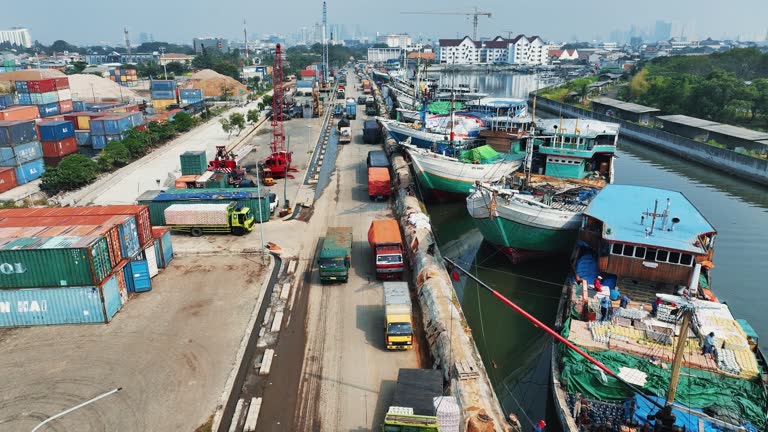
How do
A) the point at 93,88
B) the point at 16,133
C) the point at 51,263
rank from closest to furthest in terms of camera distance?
the point at 51,263, the point at 16,133, the point at 93,88

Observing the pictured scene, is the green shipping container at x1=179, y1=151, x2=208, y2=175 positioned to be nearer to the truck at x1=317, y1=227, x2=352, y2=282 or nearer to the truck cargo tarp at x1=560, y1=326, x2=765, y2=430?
the truck at x1=317, y1=227, x2=352, y2=282

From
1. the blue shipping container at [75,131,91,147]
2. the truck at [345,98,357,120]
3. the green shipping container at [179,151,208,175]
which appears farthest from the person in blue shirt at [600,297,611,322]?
the truck at [345,98,357,120]

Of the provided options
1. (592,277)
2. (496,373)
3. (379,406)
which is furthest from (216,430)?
(592,277)

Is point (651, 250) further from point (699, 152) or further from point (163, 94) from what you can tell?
point (163, 94)

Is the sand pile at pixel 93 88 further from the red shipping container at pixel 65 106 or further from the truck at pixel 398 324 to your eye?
the truck at pixel 398 324

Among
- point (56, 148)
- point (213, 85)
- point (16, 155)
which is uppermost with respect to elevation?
point (213, 85)

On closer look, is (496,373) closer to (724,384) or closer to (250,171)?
(724,384)

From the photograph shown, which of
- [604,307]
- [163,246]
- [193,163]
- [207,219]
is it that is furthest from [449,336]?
[193,163]

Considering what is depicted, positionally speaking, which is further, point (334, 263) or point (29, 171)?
point (29, 171)
